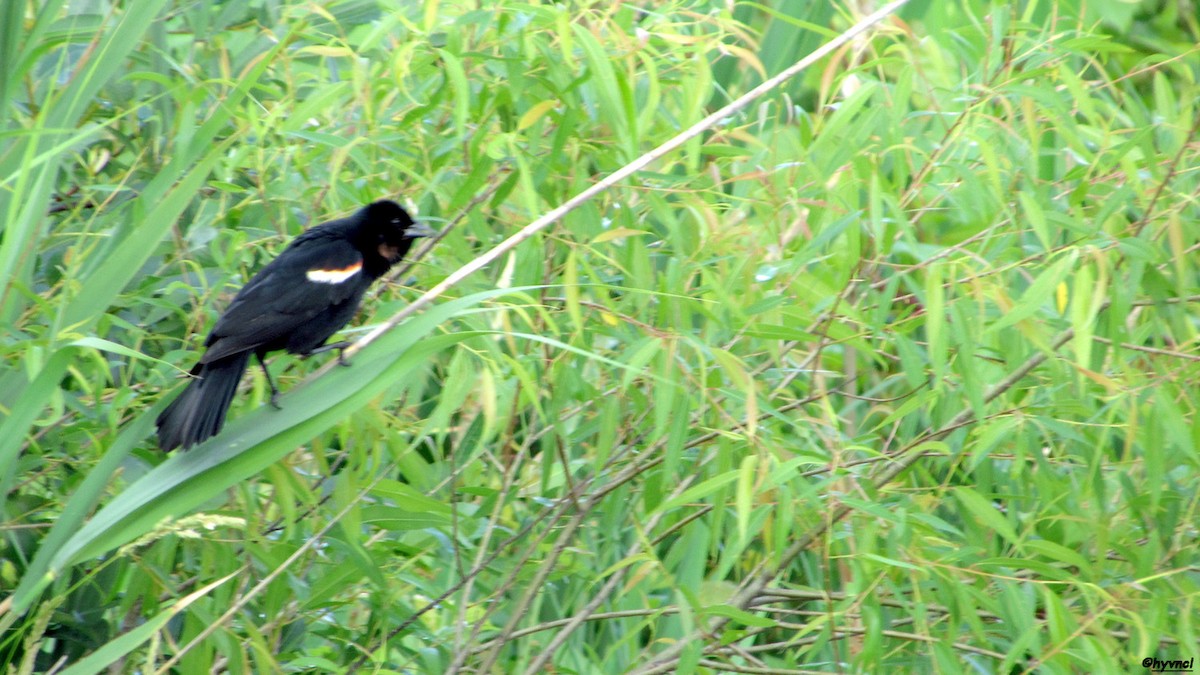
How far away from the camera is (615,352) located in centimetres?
249

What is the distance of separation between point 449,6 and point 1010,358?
1.19 m

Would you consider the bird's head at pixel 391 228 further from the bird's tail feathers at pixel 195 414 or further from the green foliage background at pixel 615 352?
the bird's tail feathers at pixel 195 414

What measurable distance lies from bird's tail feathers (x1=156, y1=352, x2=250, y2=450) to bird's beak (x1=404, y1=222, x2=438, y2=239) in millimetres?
550

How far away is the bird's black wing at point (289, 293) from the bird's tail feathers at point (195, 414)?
0.09 metres

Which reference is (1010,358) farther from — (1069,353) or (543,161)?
(543,161)

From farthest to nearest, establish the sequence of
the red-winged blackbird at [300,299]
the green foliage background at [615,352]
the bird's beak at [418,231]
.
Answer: the bird's beak at [418,231], the red-winged blackbird at [300,299], the green foliage background at [615,352]

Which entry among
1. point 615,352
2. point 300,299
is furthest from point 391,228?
point 615,352

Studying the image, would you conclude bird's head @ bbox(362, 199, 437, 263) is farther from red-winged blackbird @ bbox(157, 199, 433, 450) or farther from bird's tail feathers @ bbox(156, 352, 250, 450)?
bird's tail feathers @ bbox(156, 352, 250, 450)

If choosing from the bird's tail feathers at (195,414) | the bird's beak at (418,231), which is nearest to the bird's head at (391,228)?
the bird's beak at (418,231)

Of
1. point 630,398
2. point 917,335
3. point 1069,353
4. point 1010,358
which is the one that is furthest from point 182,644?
point 917,335

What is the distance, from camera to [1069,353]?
2094 mm

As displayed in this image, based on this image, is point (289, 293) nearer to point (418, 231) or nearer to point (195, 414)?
point (418, 231)

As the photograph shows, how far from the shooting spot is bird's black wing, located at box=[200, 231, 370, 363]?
2.22m

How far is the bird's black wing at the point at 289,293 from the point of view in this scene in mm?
2217
